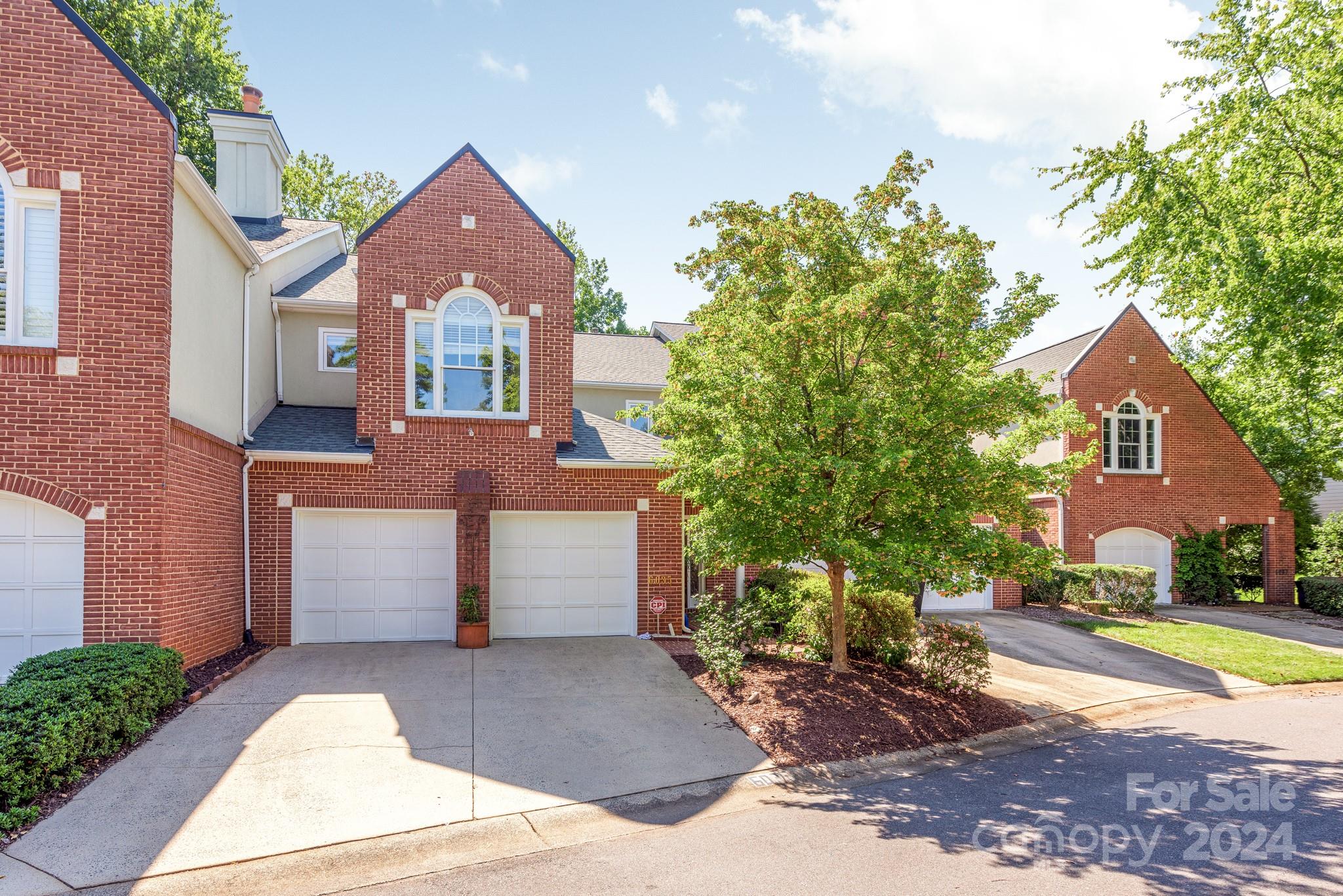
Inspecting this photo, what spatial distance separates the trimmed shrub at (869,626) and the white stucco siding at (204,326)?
30.1ft

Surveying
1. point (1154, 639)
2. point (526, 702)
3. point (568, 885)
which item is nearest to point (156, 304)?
point (526, 702)

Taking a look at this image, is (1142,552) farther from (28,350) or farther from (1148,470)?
(28,350)

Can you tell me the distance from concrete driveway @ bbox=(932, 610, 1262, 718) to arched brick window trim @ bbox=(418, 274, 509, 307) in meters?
9.88

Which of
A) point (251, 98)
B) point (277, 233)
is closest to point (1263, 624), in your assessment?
point (277, 233)

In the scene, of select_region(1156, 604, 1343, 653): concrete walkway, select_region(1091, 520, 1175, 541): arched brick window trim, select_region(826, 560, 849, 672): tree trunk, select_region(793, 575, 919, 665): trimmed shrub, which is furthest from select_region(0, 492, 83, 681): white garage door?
select_region(1091, 520, 1175, 541): arched brick window trim

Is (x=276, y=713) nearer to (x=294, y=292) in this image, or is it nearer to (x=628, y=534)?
(x=628, y=534)

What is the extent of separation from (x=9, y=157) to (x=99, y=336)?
2.31 meters

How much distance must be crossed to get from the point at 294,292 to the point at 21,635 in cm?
783

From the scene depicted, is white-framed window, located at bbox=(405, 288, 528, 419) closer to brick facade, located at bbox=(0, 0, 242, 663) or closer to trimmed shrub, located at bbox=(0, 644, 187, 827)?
brick facade, located at bbox=(0, 0, 242, 663)

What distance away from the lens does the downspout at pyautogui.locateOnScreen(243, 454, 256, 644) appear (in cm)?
1155

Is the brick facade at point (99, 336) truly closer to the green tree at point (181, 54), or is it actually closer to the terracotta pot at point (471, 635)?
the terracotta pot at point (471, 635)

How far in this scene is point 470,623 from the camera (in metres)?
11.8

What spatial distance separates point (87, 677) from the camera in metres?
7.05

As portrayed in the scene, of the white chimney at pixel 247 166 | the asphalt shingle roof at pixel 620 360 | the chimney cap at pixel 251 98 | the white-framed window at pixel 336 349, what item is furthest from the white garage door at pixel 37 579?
the chimney cap at pixel 251 98
